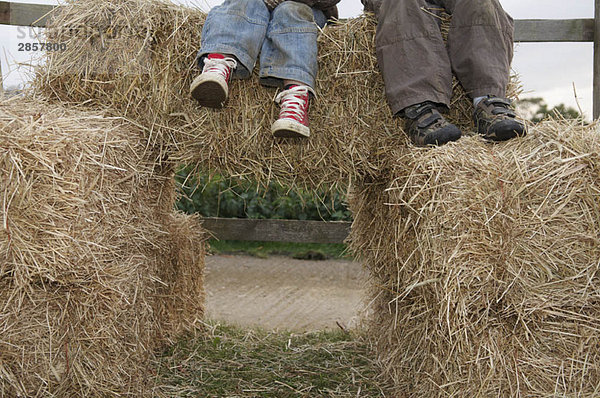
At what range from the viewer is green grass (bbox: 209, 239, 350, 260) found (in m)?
5.73

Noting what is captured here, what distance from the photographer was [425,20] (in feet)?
7.49

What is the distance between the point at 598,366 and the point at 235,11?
78.6 inches

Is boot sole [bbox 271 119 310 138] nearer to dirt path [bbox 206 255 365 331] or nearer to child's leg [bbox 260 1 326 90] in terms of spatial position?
child's leg [bbox 260 1 326 90]

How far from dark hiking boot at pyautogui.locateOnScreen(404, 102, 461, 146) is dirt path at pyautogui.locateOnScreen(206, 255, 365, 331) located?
127cm

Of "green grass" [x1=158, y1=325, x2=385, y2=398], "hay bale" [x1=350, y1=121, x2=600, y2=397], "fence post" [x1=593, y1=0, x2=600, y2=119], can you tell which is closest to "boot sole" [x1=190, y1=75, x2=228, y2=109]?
"hay bale" [x1=350, y1=121, x2=600, y2=397]

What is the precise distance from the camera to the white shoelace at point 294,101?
2.21 m

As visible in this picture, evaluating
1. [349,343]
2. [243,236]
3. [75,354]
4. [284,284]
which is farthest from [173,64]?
[284,284]

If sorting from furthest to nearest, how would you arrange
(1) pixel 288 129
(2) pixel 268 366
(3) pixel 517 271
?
(2) pixel 268 366, (1) pixel 288 129, (3) pixel 517 271

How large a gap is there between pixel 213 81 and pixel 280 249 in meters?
4.03

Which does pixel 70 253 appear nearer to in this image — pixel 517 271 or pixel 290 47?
pixel 290 47

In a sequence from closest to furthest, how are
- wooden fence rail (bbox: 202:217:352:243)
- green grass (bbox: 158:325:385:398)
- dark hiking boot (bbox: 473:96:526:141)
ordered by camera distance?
1. dark hiking boot (bbox: 473:96:526:141)
2. green grass (bbox: 158:325:385:398)
3. wooden fence rail (bbox: 202:217:352:243)

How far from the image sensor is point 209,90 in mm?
2162

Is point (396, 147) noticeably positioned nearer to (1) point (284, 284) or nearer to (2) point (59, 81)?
(2) point (59, 81)

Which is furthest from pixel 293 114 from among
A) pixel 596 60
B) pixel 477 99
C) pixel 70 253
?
pixel 596 60
